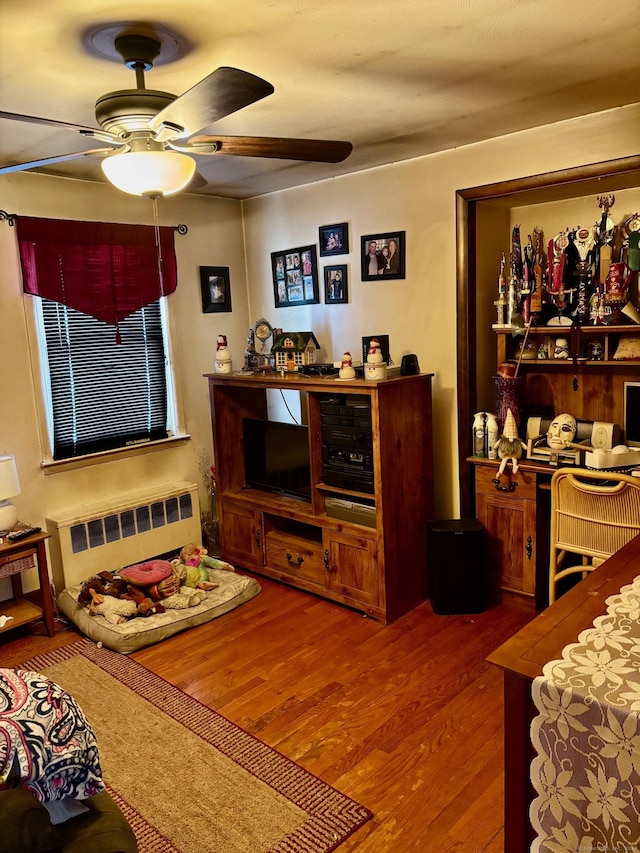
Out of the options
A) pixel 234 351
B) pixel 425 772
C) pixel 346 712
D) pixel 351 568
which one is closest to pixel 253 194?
pixel 234 351

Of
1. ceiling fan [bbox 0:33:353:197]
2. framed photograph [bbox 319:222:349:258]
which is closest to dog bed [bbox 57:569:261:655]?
framed photograph [bbox 319:222:349:258]

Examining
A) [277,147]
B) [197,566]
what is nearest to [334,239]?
[277,147]

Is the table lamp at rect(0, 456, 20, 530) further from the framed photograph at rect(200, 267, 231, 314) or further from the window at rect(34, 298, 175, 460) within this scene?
the framed photograph at rect(200, 267, 231, 314)

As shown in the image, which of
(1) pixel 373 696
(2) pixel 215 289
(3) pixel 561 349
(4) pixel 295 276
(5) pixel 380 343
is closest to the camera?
(1) pixel 373 696

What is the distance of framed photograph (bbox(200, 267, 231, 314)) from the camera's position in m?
4.36

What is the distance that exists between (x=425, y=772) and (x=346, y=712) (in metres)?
0.46

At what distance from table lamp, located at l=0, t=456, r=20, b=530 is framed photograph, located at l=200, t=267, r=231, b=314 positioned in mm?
1689

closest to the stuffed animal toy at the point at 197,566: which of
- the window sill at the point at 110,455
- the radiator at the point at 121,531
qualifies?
the radiator at the point at 121,531

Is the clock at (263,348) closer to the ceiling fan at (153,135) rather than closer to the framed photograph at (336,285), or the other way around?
the framed photograph at (336,285)

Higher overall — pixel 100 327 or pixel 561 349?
pixel 100 327

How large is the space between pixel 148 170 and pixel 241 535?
8.98 ft

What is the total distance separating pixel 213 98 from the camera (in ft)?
5.11

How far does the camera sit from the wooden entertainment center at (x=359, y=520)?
10.8 ft

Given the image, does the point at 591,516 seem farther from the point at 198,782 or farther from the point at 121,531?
the point at 121,531
